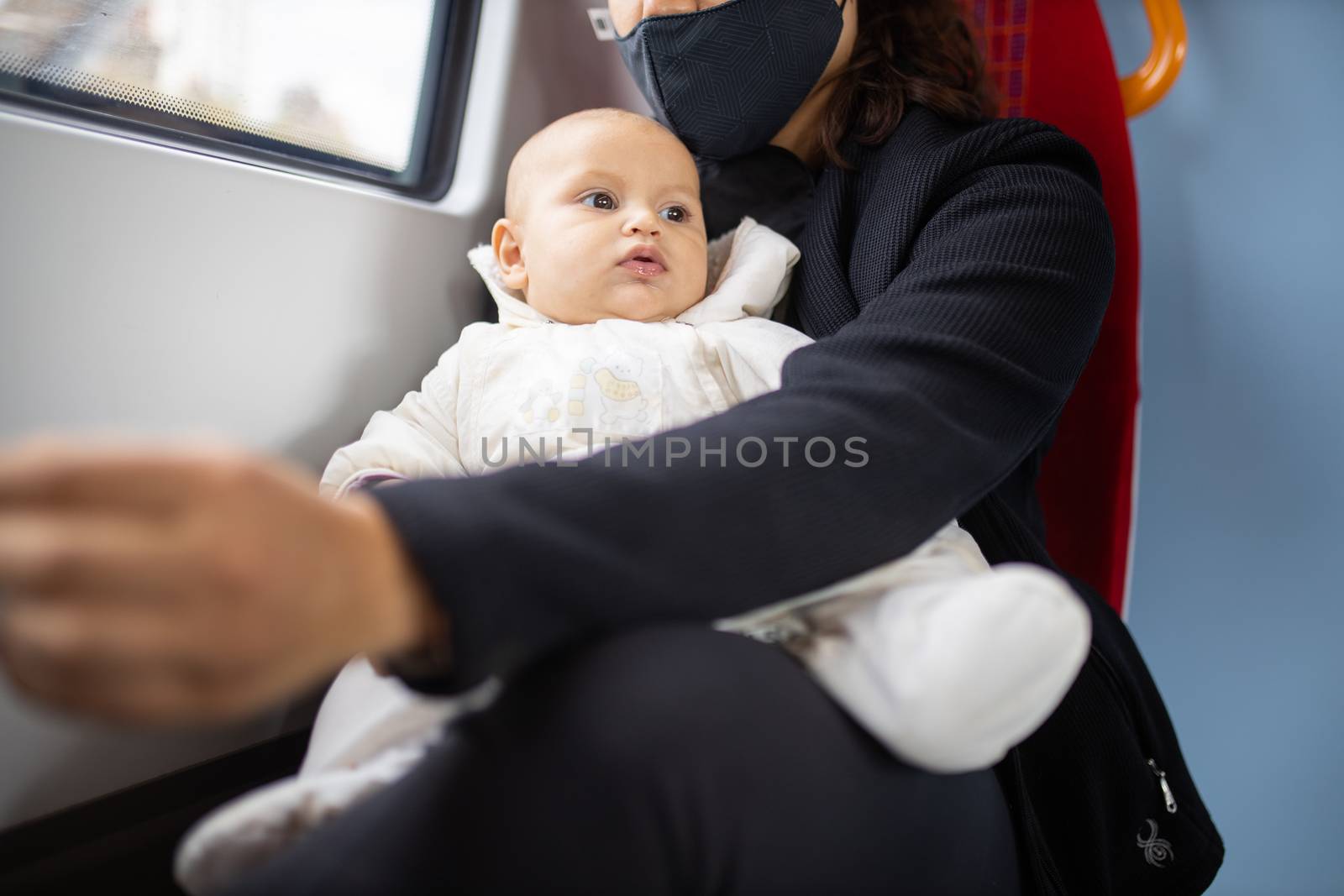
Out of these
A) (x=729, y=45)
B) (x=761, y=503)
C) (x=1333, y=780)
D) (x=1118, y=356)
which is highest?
(x=729, y=45)

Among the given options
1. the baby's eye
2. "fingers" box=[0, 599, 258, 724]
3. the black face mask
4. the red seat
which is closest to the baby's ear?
the baby's eye

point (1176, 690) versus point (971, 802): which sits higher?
point (971, 802)

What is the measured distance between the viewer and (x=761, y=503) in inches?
20.7

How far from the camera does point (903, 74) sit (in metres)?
1.05

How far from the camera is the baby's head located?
3.26ft

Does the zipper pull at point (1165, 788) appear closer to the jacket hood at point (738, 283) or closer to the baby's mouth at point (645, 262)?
the jacket hood at point (738, 283)

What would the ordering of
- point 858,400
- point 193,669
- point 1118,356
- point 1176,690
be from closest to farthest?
point 193,669, point 858,400, point 1118,356, point 1176,690

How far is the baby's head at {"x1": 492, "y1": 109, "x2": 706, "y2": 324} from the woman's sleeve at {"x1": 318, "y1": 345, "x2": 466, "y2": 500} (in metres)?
0.16

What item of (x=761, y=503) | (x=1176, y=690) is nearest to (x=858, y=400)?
(x=761, y=503)

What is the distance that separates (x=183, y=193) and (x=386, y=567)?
0.64 meters

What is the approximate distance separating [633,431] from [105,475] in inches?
22.5

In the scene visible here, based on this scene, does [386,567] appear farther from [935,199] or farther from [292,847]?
[935,199]

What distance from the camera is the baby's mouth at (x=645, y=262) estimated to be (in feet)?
3.24

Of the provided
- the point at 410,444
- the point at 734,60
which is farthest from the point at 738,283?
the point at 410,444
